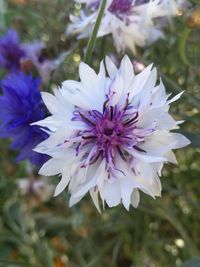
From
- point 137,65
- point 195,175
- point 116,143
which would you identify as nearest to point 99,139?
point 116,143

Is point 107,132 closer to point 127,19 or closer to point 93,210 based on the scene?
point 127,19

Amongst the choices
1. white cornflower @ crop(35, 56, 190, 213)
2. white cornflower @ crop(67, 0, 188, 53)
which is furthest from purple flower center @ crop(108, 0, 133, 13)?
white cornflower @ crop(35, 56, 190, 213)

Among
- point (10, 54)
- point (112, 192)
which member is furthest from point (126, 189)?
point (10, 54)

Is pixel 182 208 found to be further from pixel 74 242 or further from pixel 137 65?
pixel 137 65

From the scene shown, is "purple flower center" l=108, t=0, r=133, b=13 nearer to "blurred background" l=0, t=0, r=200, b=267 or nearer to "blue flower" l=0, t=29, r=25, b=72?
"blurred background" l=0, t=0, r=200, b=267

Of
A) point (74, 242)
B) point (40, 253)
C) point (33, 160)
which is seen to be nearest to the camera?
point (33, 160)

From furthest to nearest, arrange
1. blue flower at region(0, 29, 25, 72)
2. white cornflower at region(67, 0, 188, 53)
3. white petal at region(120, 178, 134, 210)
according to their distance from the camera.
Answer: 1. blue flower at region(0, 29, 25, 72)
2. white cornflower at region(67, 0, 188, 53)
3. white petal at region(120, 178, 134, 210)
